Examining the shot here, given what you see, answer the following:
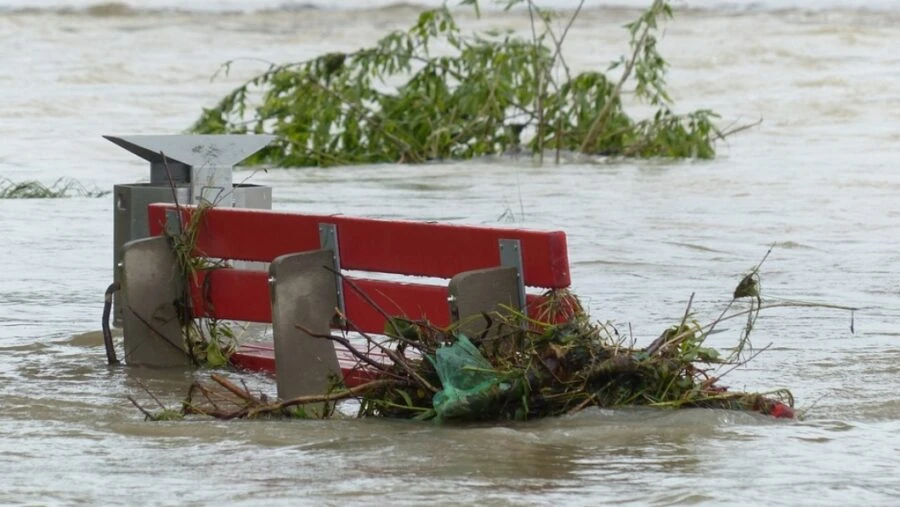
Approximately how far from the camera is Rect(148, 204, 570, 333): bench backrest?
6.12m

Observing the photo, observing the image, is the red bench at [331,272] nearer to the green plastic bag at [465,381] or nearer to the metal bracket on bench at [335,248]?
the metal bracket on bench at [335,248]

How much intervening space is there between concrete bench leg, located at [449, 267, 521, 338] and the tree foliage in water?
407 inches

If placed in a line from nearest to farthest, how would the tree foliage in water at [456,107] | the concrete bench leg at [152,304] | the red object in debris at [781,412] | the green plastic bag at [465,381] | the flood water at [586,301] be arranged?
1. the flood water at [586,301]
2. the green plastic bag at [465,381]
3. the red object in debris at [781,412]
4. the concrete bench leg at [152,304]
5. the tree foliage in water at [456,107]

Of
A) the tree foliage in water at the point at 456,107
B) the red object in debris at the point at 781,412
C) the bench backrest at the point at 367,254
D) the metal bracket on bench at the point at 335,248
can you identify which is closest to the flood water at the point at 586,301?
the red object in debris at the point at 781,412

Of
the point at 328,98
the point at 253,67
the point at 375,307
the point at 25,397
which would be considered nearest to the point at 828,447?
the point at 375,307

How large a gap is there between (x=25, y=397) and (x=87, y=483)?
1.68 metres

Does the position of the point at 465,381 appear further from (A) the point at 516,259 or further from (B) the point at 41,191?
(B) the point at 41,191

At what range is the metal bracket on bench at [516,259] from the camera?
6.10 metres

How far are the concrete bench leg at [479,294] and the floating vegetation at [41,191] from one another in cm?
973

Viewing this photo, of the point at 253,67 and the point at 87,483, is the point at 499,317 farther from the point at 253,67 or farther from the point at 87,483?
the point at 253,67

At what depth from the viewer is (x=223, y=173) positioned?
7.85 metres

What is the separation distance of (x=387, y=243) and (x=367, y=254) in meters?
0.11

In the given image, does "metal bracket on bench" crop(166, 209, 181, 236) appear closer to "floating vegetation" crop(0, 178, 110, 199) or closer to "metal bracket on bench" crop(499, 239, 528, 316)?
"metal bracket on bench" crop(499, 239, 528, 316)

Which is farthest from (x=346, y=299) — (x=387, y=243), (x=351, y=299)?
(x=387, y=243)
